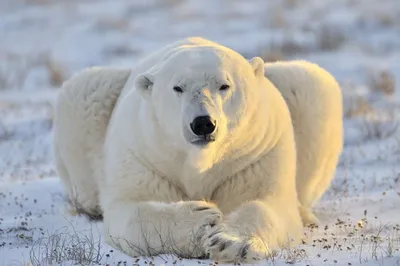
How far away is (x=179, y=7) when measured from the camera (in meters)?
21.9

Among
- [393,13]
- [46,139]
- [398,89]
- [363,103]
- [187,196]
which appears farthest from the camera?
[393,13]

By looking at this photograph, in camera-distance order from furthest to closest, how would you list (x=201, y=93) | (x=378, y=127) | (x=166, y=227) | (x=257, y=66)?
(x=378, y=127)
(x=257, y=66)
(x=166, y=227)
(x=201, y=93)

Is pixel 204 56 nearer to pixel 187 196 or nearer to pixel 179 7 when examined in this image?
pixel 187 196

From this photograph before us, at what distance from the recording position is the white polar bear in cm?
413

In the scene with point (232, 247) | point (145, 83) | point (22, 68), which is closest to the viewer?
point (232, 247)

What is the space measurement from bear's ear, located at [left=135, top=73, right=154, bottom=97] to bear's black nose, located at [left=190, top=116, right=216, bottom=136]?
0.67 m

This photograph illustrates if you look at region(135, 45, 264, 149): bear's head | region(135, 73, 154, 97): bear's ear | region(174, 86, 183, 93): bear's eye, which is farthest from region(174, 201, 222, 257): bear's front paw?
region(135, 73, 154, 97): bear's ear

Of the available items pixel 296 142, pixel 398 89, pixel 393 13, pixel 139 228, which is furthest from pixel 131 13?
pixel 139 228

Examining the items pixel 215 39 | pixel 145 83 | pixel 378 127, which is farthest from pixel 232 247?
pixel 215 39

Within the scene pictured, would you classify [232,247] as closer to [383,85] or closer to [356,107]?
[356,107]

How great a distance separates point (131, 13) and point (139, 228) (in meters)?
17.3

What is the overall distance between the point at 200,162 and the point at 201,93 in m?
0.49

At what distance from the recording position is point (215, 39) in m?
17.2

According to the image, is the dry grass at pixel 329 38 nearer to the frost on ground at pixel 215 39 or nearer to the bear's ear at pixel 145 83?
the frost on ground at pixel 215 39
